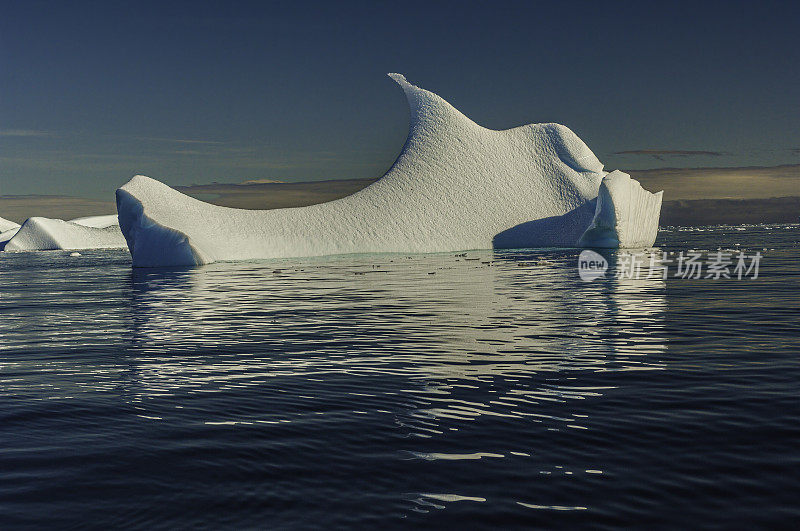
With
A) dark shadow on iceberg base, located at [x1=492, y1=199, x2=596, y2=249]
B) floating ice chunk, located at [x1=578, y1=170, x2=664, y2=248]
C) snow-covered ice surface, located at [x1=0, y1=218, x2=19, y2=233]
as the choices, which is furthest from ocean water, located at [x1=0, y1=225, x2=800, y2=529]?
snow-covered ice surface, located at [x1=0, y1=218, x2=19, y2=233]

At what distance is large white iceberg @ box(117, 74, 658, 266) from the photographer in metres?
44.9

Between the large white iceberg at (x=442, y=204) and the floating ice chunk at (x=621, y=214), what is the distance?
0.31 meters

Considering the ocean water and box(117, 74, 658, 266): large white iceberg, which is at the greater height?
box(117, 74, 658, 266): large white iceberg

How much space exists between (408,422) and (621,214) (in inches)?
1771

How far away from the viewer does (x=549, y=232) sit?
179 feet

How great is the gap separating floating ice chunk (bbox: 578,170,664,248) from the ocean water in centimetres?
3467

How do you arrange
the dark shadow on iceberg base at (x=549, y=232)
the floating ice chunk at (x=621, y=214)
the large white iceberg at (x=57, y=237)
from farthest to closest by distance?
the large white iceberg at (x=57, y=237)
the dark shadow on iceberg base at (x=549, y=232)
the floating ice chunk at (x=621, y=214)

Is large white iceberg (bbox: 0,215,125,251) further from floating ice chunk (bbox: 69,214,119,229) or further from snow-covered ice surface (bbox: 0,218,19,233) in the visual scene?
snow-covered ice surface (bbox: 0,218,19,233)

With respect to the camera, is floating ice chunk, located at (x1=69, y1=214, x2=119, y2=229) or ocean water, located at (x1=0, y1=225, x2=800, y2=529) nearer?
ocean water, located at (x1=0, y1=225, x2=800, y2=529)

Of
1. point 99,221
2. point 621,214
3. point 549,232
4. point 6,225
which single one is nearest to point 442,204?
point 549,232

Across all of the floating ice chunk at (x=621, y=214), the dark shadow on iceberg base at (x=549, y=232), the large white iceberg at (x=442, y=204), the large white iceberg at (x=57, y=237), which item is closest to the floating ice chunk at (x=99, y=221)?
the large white iceberg at (x=57, y=237)

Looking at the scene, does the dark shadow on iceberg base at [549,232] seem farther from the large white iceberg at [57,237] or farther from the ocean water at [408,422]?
the large white iceberg at [57,237]

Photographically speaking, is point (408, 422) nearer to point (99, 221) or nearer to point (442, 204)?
point (442, 204)

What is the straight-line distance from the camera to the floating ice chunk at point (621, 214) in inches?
1886
